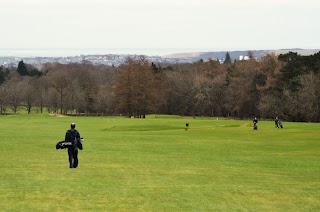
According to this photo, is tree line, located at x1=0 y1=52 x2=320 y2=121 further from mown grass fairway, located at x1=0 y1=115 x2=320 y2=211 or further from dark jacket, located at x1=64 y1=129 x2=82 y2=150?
dark jacket, located at x1=64 y1=129 x2=82 y2=150

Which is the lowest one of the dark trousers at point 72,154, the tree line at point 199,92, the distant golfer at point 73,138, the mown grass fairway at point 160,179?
the mown grass fairway at point 160,179

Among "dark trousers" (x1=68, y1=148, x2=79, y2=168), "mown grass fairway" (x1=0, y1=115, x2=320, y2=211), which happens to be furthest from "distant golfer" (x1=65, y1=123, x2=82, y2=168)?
"mown grass fairway" (x1=0, y1=115, x2=320, y2=211)

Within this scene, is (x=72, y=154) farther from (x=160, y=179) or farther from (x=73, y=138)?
(x=160, y=179)

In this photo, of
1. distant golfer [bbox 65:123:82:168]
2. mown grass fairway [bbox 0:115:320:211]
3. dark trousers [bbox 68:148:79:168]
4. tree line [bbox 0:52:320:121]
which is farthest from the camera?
tree line [bbox 0:52:320:121]

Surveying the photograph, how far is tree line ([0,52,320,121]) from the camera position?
109m

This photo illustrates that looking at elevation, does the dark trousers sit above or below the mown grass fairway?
above

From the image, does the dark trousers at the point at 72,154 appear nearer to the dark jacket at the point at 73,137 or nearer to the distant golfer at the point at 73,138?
the distant golfer at the point at 73,138

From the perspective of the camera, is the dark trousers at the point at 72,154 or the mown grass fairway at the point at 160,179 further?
the dark trousers at the point at 72,154

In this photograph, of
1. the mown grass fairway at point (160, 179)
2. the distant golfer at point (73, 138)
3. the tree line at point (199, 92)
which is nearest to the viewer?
the mown grass fairway at point (160, 179)

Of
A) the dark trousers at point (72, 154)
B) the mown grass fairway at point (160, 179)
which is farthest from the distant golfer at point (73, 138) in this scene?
the mown grass fairway at point (160, 179)

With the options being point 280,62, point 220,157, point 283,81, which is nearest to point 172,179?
point 220,157

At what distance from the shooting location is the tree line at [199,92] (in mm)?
109312

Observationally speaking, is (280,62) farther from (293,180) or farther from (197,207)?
(197,207)

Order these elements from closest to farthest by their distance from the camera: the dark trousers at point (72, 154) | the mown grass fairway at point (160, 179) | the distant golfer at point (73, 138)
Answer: the mown grass fairway at point (160, 179), the distant golfer at point (73, 138), the dark trousers at point (72, 154)
